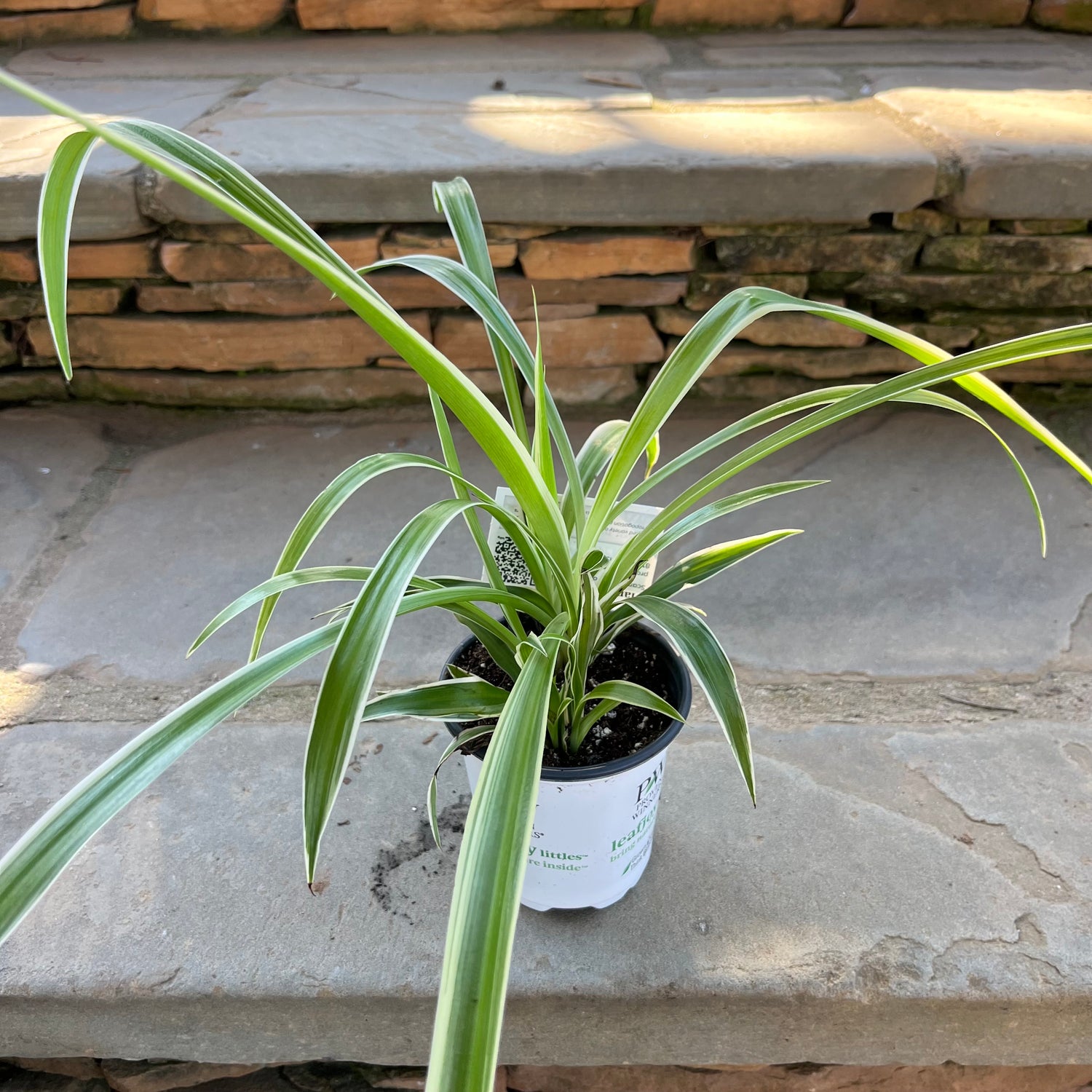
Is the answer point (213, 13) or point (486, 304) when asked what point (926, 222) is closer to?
point (486, 304)

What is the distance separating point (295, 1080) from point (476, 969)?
24.6 inches

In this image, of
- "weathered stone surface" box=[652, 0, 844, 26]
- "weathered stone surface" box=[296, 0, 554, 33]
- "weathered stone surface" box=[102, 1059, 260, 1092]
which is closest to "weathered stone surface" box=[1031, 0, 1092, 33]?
"weathered stone surface" box=[652, 0, 844, 26]

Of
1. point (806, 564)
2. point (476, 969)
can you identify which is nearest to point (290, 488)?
point (806, 564)

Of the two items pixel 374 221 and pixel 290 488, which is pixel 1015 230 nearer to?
pixel 374 221

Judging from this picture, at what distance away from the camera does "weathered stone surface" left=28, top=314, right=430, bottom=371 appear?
1.42 meters

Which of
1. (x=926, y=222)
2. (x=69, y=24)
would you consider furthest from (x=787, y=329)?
(x=69, y=24)

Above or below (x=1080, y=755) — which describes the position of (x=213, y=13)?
above

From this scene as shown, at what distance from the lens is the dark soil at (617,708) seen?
29.2 inches

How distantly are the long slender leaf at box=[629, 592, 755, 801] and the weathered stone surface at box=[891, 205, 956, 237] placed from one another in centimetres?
89

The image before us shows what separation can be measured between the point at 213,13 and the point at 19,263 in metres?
0.67

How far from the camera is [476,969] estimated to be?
0.43 m

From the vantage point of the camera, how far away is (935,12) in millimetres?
1698

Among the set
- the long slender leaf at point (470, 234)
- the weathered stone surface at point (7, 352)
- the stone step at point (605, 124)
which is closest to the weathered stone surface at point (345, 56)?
the stone step at point (605, 124)

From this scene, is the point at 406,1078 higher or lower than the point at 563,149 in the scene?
lower
